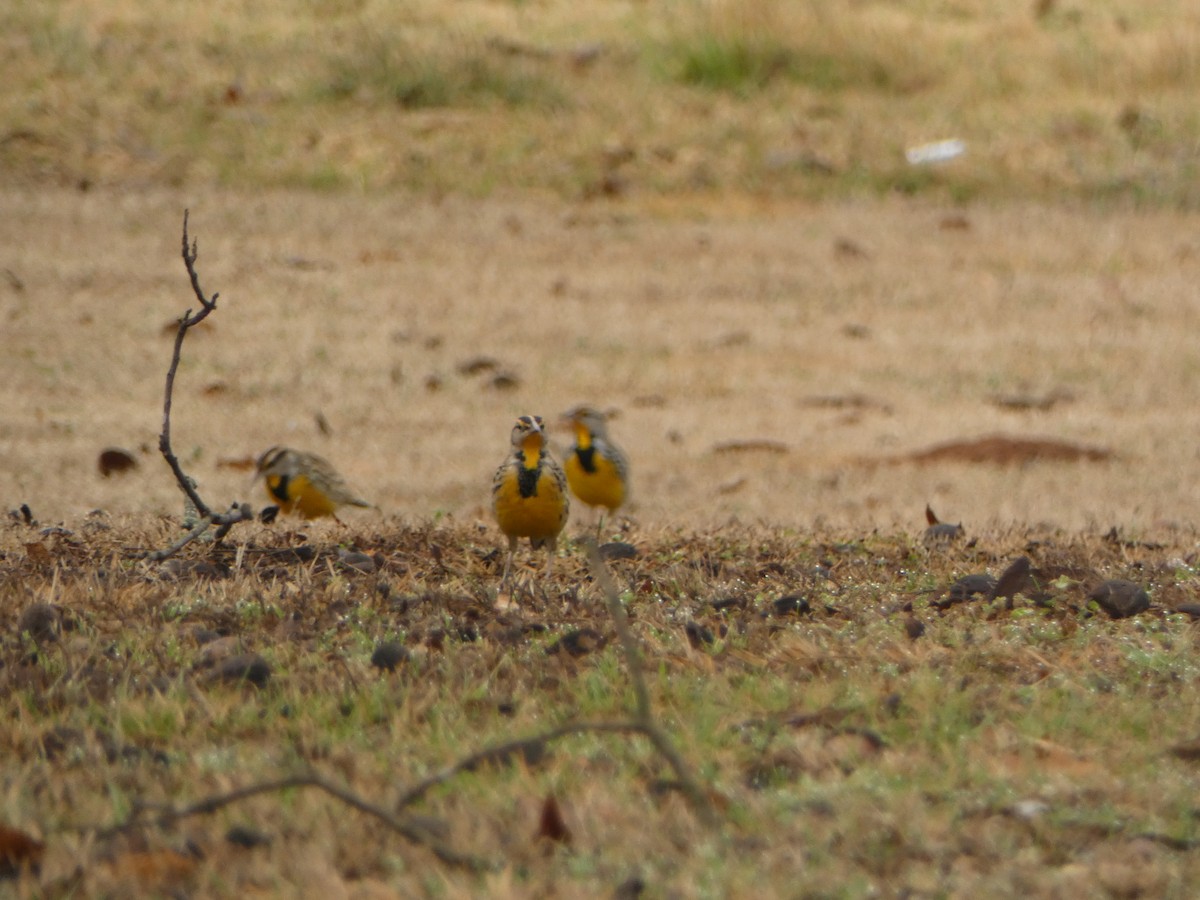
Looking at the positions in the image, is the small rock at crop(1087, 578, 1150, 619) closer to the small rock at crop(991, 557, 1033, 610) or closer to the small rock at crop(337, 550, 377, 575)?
the small rock at crop(991, 557, 1033, 610)

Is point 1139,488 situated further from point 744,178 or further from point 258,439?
point 744,178

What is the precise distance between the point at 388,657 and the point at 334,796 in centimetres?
100

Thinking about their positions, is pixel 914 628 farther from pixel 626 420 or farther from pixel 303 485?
pixel 626 420

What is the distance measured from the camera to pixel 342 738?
371 cm

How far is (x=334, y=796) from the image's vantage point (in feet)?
10.5

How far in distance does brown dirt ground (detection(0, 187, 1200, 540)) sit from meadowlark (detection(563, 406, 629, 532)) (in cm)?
19

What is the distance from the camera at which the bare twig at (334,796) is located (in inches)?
120

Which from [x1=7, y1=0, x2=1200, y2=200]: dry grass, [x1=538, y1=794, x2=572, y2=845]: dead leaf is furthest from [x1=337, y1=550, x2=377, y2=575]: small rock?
[x1=7, y1=0, x2=1200, y2=200]: dry grass

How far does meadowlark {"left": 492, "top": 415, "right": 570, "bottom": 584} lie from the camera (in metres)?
5.56

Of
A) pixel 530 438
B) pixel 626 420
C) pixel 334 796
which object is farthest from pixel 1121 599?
pixel 626 420

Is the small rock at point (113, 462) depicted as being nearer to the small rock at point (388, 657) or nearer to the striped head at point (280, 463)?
the striped head at point (280, 463)

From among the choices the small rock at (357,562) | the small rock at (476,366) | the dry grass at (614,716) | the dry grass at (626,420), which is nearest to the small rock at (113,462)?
the dry grass at (626,420)

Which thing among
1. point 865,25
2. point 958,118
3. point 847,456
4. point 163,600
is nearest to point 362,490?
point 847,456

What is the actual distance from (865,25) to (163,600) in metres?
15.8
